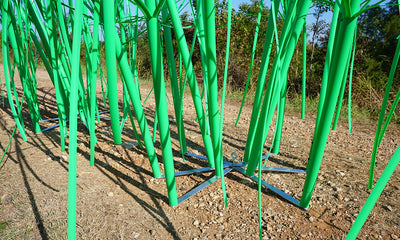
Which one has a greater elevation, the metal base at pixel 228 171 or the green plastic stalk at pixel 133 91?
the green plastic stalk at pixel 133 91

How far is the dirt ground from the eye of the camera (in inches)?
25.4

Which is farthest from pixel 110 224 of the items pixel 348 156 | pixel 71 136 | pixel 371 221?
pixel 348 156

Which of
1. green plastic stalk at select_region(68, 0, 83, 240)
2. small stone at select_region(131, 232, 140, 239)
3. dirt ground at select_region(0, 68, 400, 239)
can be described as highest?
green plastic stalk at select_region(68, 0, 83, 240)

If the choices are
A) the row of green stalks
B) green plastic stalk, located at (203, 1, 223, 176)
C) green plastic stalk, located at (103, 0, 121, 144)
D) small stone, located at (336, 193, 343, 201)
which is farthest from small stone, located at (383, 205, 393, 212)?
green plastic stalk, located at (103, 0, 121, 144)

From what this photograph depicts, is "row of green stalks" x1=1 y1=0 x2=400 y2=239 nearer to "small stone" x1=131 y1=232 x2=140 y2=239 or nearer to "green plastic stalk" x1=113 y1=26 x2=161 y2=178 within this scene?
"green plastic stalk" x1=113 y1=26 x2=161 y2=178

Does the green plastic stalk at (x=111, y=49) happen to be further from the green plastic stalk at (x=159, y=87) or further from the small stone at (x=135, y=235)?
the small stone at (x=135, y=235)

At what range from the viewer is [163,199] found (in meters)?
0.78

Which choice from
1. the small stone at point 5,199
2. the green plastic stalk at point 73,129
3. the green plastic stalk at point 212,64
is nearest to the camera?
the green plastic stalk at point 73,129

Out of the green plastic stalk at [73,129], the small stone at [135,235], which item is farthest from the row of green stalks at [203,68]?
the small stone at [135,235]

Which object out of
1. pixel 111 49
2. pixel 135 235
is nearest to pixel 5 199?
pixel 135 235

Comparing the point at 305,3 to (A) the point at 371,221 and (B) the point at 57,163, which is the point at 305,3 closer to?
(A) the point at 371,221

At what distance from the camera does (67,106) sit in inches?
46.8

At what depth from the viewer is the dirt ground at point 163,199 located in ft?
2.12

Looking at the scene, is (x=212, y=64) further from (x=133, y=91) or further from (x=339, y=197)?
(x=339, y=197)
